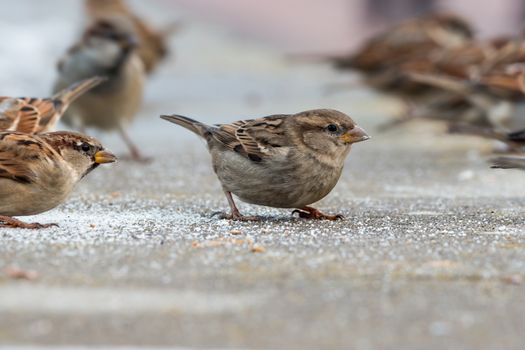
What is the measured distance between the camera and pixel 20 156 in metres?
4.77

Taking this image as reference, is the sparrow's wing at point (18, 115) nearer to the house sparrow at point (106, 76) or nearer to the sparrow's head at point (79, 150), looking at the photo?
the sparrow's head at point (79, 150)

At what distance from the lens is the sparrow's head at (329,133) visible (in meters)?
5.12

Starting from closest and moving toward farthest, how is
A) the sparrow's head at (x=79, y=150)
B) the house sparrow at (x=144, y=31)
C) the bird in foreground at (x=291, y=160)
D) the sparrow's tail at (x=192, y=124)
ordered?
the sparrow's head at (x=79, y=150), the bird in foreground at (x=291, y=160), the sparrow's tail at (x=192, y=124), the house sparrow at (x=144, y=31)

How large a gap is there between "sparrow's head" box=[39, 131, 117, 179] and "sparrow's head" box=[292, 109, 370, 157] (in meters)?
0.96

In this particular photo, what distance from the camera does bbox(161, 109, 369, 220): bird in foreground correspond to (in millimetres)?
5062

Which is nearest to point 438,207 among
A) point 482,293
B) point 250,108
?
point 482,293

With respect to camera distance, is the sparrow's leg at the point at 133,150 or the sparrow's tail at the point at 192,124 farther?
the sparrow's leg at the point at 133,150

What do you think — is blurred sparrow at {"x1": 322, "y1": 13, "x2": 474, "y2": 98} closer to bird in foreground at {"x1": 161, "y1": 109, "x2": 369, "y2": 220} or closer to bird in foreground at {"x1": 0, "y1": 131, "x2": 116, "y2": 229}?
bird in foreground at {"x1": 161, "y1": 109, "x2": 369, "y2": 220}

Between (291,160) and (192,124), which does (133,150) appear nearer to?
(192,124)

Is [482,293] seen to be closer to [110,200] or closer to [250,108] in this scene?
[110,200]

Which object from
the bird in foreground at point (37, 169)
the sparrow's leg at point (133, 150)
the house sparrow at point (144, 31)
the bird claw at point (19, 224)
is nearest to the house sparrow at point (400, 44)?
the house sparrow at point (144, 31)

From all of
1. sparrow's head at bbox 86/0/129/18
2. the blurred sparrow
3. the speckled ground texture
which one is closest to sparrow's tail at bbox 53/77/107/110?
the speckled ground texture

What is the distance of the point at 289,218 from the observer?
5.28 m

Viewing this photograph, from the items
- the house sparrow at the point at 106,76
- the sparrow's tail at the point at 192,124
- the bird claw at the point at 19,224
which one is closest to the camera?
the bird claw at the point at 19,224
